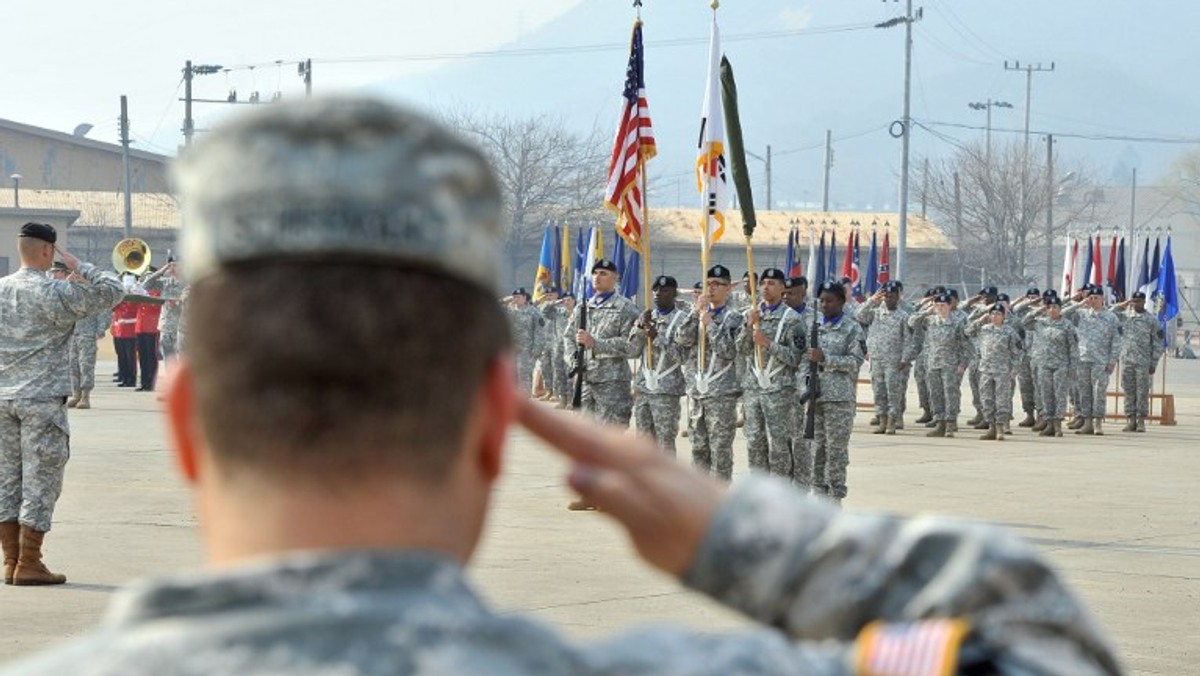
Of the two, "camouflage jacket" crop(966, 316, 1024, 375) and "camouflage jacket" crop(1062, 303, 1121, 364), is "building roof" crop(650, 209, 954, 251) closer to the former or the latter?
"camouflage jacket" crop(1062, 303, 1121, 364)

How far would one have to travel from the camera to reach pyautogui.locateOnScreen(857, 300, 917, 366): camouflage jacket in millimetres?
26578

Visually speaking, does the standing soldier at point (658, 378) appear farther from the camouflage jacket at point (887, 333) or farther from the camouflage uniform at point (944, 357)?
the camouflage jacket at point (887, 333)

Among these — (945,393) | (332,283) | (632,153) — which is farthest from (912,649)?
(945,393)

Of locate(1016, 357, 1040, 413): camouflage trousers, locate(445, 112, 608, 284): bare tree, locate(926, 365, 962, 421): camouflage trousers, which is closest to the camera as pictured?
locate(926, 365, 962, 421): camouflage trousers

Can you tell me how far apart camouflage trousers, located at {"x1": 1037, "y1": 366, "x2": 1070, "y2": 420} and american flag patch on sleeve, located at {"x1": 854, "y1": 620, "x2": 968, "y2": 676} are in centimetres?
2542

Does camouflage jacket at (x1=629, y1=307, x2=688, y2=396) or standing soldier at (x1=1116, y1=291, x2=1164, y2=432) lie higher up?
camouflage jacket at (x1=629, y1=307, x2=688, y2=396)

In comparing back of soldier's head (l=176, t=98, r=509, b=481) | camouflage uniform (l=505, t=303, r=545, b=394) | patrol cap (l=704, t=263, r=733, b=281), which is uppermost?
back of soldier's head (l=176, t=98, r=509, b=481)

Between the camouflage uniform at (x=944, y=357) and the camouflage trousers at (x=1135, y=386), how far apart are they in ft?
7.92

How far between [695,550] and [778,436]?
1355cm

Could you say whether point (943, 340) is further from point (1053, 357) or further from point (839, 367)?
point (839, 367)

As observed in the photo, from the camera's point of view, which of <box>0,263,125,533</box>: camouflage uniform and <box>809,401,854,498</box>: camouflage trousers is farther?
<box>809,401,854,498</box>: camouflage trousers

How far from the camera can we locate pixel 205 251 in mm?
1379

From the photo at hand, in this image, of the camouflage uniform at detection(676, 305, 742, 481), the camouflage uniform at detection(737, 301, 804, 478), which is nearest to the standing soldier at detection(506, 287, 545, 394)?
the camouflage uniform at detection(676, 305, 742, 481)

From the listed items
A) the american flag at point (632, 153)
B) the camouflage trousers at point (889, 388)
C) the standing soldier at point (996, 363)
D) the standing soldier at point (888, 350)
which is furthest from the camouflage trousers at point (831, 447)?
the camouflage trousers at point (889, 388)
